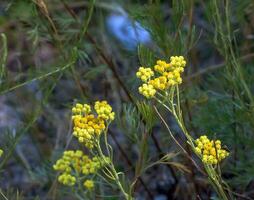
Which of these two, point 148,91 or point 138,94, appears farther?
point 138,94

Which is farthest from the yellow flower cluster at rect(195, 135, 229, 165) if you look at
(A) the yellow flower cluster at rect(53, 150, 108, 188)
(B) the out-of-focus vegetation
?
(A) the yellow flower cluster at rect(53, 150, 108, 188)

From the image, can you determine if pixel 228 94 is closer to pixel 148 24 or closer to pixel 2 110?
pixel 148 24

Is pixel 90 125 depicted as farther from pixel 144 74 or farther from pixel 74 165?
pixel 74 165

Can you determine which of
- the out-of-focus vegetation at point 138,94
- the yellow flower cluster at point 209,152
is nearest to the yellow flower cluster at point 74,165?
the out-of-focus vegetation at point 138,94

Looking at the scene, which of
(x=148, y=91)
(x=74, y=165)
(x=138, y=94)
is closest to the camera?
(x=148, y=91)

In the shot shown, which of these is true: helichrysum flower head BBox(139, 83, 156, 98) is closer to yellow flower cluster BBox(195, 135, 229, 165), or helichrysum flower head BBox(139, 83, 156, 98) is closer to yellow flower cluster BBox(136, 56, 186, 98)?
yellow flower cluster BBox(136, 56, 186, 98)

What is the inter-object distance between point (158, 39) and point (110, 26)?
4.56 ft

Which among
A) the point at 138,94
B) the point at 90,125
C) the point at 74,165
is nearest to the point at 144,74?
the point at 90,125

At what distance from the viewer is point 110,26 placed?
10.2ft

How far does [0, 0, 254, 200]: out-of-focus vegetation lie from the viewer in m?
1.67

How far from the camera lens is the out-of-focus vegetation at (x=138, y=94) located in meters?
1.67

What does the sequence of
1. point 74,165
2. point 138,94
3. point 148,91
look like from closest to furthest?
1. point 148,91
2. point 74,165
3. point 138,94

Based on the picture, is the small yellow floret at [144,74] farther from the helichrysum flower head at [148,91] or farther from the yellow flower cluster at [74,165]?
the yellow flower cluster at [74,165]

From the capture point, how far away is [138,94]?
2.14 m
